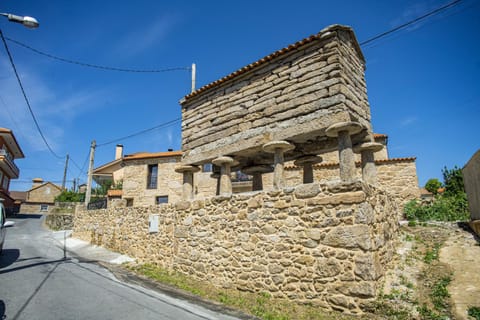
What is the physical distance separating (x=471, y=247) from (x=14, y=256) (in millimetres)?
12505

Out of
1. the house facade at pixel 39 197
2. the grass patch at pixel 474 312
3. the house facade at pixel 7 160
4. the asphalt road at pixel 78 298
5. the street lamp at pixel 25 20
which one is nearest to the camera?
the grass patch at pixel 474 312

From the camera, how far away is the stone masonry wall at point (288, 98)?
5.43m

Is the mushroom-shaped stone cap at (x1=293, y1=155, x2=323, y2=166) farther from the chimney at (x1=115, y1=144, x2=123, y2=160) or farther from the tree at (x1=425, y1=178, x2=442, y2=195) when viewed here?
the chimney at (x1=115, y1=144, x2=123, y2=160)

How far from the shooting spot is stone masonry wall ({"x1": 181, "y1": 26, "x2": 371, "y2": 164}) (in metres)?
5.43

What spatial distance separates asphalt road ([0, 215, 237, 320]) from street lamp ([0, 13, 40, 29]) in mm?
5516

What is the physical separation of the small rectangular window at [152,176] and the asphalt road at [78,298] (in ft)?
37.3

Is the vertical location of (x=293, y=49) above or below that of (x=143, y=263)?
above

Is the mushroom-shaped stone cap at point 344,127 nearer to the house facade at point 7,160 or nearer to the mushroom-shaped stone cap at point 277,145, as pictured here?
the mushroom-shaped stone cap at point 277,145

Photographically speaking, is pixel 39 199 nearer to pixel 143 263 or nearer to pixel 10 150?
pixel 10 150

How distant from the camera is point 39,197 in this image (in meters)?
41.7

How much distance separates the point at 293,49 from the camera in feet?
20.0

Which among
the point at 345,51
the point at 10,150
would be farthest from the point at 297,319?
the point at 10,150

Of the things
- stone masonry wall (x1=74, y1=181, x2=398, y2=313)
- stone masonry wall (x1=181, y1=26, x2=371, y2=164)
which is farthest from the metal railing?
stone masonry wall (x1=181, y1=26, x2=371, y2=164)

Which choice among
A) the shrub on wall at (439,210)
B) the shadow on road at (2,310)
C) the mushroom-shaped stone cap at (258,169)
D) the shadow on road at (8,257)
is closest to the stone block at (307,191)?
the mushroom-shaped stone cap at (258,169)
